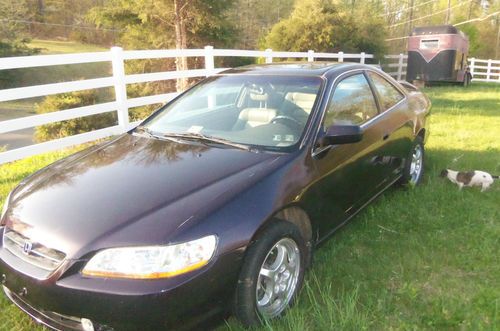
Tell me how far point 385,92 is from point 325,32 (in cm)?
1608

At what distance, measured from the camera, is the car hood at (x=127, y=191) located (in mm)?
2211

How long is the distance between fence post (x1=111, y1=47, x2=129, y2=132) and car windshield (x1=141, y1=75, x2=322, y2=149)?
3508 mm

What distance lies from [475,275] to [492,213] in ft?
4.25

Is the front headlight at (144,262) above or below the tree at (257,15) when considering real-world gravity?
below

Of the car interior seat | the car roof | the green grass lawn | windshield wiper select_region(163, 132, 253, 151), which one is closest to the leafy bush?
the green grass lawn

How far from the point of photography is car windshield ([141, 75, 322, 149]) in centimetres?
321

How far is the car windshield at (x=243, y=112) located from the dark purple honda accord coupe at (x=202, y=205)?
1 cm

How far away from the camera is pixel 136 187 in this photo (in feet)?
8.48

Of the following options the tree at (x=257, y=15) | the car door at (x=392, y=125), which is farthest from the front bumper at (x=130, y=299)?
the tree at (x=257, y=15)

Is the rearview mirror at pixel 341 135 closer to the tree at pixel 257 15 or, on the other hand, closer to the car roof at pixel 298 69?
the car roof at pixel 298 69

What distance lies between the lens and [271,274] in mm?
2566

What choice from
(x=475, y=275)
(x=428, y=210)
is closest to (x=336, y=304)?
(x=475, y=275)

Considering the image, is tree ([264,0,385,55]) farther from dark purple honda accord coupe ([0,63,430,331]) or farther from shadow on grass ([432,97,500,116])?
dark purple honda accord coupe ([0,63,430,331])

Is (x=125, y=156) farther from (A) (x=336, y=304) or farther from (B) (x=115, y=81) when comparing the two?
(B) (x=115, y=81)
